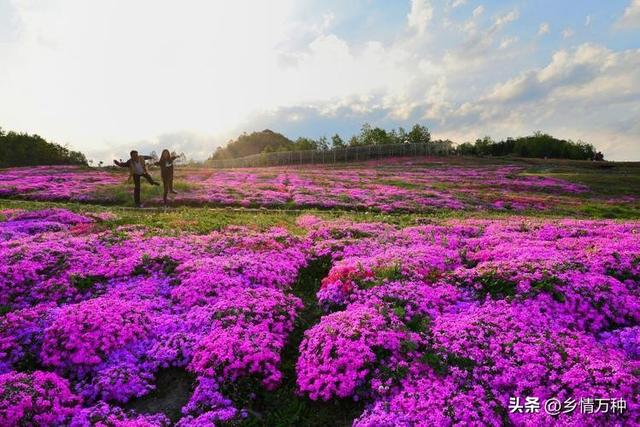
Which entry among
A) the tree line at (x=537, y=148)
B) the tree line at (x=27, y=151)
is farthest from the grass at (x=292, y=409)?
the tree line at (x=537, y=148)

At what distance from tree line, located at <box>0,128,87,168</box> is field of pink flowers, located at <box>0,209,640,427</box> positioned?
3957 inches

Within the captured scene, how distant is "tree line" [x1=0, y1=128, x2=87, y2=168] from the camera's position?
104 metres

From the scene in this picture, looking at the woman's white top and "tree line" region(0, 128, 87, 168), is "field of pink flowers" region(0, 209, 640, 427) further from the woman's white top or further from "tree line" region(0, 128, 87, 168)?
"tree line" region(0, 128, 87, 168)

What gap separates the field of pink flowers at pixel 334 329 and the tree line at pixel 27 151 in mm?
100505

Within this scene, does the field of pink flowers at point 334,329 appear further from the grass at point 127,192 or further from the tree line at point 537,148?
the tree line at point 537,148

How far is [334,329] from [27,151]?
120 meters

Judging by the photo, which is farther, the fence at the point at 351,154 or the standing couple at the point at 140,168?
the fence at the point at 351,154

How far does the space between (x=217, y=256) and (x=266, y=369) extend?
772 cm

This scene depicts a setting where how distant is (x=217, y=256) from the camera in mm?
17391

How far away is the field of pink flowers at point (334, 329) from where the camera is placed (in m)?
8.97

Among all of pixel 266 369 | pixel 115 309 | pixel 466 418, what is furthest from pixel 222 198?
pixel 466 418

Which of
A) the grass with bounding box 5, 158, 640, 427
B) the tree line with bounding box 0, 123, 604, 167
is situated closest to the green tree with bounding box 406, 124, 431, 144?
the tree line with bounding box 0, 123, 604, 167

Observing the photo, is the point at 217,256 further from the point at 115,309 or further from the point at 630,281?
the point at 630,281

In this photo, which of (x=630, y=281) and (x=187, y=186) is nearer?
(x=630, y=281)
